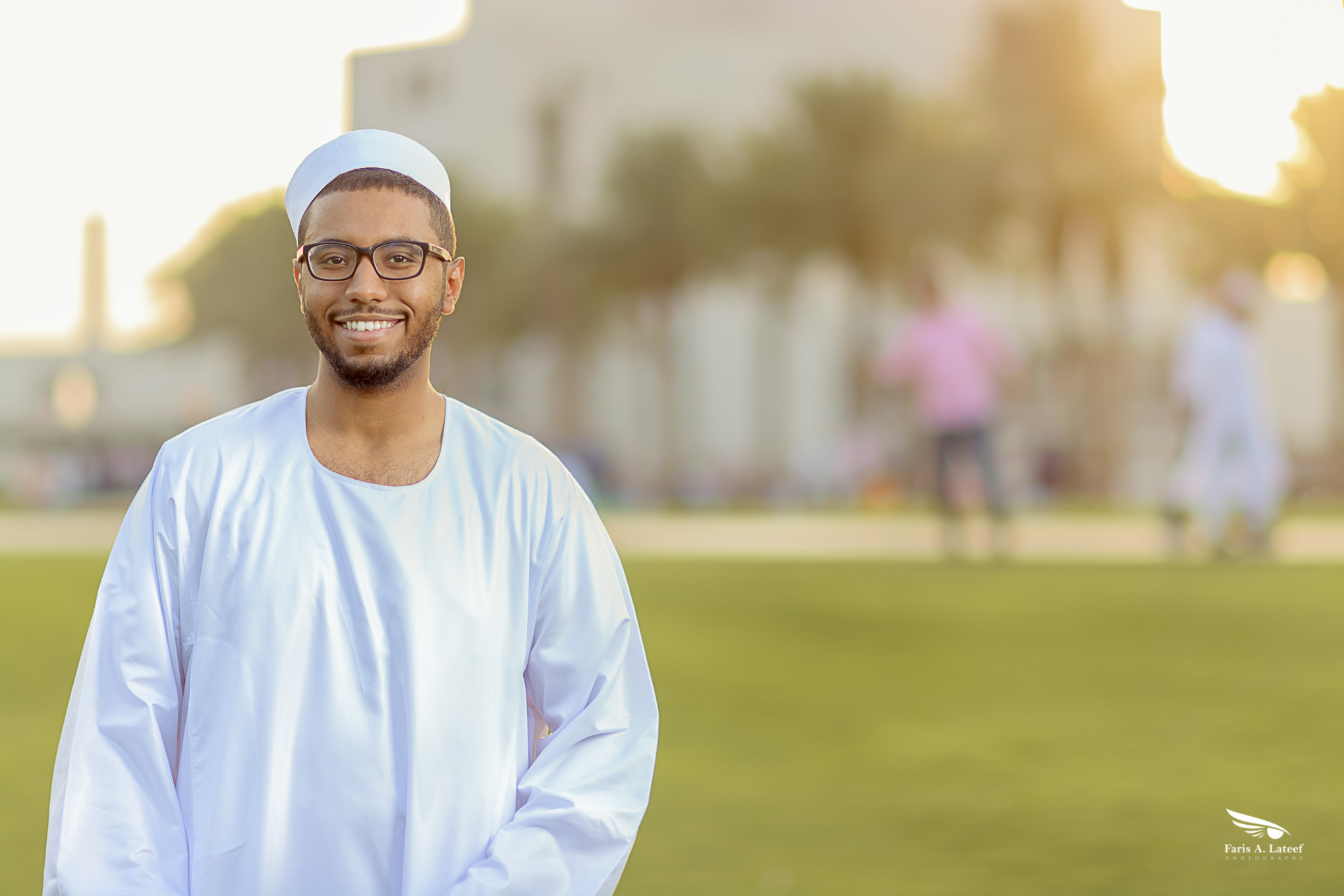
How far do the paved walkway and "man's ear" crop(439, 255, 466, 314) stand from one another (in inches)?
353

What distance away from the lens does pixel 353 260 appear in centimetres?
190

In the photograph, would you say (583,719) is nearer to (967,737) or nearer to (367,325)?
(367,325)

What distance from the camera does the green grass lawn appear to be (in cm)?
354

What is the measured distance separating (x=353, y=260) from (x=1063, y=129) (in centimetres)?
3644

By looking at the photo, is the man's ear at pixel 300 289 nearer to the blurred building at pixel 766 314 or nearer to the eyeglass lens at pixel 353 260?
the eyeglass lens at pixel 353 260

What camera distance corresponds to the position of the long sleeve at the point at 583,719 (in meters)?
A: 1.87

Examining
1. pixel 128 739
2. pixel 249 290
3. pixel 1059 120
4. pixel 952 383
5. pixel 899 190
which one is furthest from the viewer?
pixel 249 290

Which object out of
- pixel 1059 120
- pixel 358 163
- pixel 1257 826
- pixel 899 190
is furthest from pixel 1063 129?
pixel 358 163

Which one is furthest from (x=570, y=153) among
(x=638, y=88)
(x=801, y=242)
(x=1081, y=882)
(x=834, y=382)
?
(x=1081, y=882)

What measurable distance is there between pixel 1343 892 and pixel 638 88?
33128 millimetres

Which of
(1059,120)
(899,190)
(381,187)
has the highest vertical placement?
(1059,120)

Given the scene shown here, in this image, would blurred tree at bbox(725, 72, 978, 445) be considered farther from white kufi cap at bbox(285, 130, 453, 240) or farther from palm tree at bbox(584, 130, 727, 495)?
white kufi cap at bbox(285, 130, 453, 240)

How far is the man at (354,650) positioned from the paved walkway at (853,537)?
8.99 meters

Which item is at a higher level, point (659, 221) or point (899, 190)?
point (899, 190)
